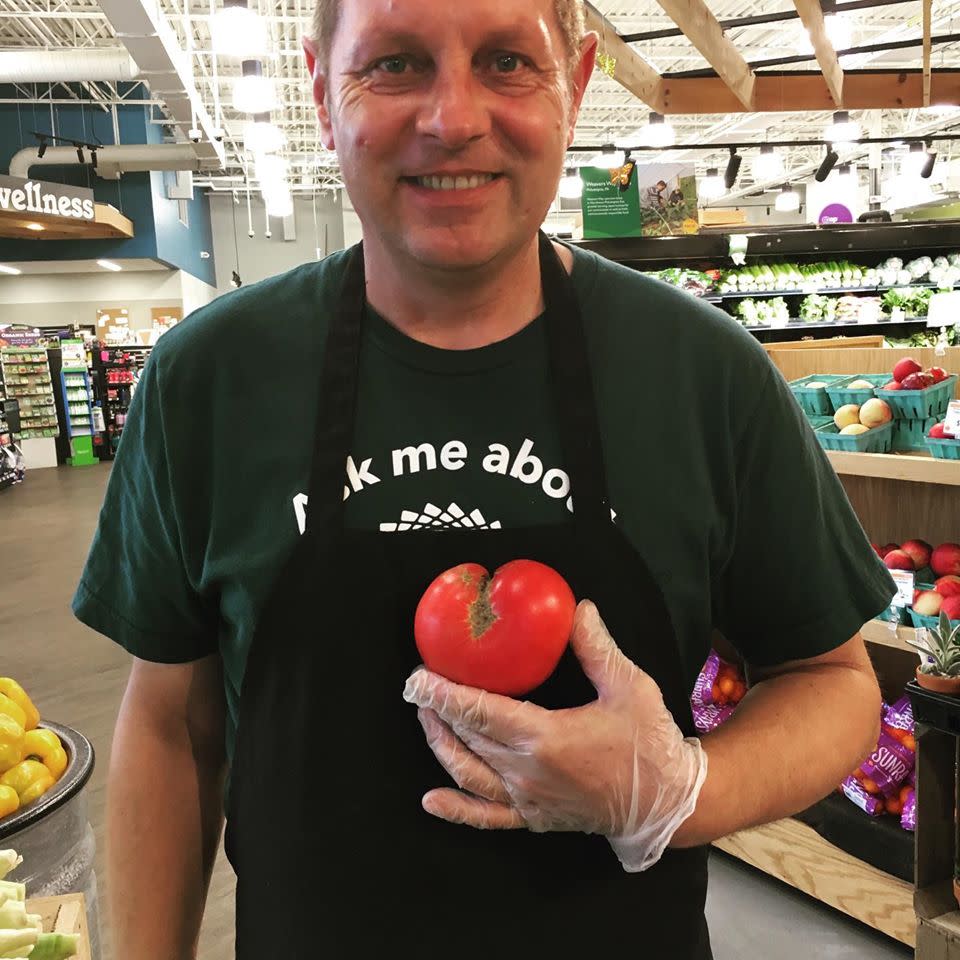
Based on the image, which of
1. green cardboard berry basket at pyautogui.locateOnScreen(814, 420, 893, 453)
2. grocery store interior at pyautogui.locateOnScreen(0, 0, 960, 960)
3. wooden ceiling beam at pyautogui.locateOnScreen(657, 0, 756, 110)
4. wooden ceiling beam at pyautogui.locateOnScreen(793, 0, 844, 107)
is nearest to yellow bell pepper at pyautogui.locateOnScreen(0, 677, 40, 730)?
grocery store interior at pyautogui.locateOnScreen(0, 0, 960, 960)

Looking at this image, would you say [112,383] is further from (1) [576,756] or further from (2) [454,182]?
(1) [576,756]

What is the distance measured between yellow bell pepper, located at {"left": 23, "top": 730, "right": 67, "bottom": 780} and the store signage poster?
1331cm

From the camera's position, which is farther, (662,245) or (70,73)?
(70,73)

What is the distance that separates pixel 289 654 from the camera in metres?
1.04

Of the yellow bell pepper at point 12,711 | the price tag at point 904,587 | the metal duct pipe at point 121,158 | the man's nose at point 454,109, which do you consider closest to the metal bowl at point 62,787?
the yellow bell pepper at point 12,711

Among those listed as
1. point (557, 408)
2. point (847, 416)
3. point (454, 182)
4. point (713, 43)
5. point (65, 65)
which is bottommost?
point (847, 416)

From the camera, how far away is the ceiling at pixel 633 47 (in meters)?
13.2

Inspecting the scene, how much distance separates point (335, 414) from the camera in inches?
41.7

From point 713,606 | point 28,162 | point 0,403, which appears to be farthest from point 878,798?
point 28,162

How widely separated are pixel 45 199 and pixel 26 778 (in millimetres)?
14112

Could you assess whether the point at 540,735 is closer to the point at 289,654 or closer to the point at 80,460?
the point at 289,654

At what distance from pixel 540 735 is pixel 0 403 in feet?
48.8

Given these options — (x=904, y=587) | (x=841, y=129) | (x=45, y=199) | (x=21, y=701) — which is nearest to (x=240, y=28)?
(x=21, y=701)

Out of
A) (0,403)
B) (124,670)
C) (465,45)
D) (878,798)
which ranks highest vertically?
(465,45)
